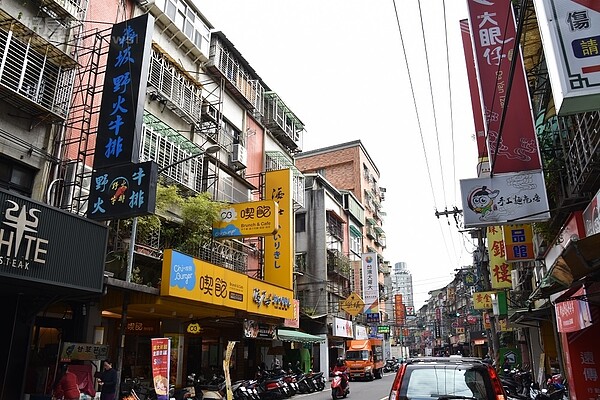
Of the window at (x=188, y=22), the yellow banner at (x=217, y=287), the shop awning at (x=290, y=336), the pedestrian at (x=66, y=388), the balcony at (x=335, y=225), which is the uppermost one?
the window at (x=188, y=22)

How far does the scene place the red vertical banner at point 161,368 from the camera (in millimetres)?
10945

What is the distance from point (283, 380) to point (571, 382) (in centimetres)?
994

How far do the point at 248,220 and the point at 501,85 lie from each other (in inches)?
408

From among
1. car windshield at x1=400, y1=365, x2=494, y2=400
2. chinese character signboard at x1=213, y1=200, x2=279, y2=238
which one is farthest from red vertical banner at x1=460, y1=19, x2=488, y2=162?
car windshield at x1=400, y1=365, x2=494, y2=400

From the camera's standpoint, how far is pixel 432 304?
4592 inches

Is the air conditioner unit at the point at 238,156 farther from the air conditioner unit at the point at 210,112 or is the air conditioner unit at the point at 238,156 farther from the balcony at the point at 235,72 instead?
the balcony at the point at 235,72

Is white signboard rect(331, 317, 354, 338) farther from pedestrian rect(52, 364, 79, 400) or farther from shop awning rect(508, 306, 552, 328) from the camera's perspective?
pedestrian rect(52, 364, 79, 400)

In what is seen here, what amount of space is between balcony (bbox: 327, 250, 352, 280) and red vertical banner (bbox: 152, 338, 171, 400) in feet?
82.5

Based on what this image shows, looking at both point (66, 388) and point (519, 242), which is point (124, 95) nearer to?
point (66, 388)

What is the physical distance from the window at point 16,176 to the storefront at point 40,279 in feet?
9.18

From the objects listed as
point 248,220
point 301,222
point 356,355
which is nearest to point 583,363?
point 248,220

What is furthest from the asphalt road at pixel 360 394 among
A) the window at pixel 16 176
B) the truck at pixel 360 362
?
the window at pixel 16 176

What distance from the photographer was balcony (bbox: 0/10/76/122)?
1123cm

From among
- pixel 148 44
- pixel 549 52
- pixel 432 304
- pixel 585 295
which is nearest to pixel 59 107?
pixel 148 44
